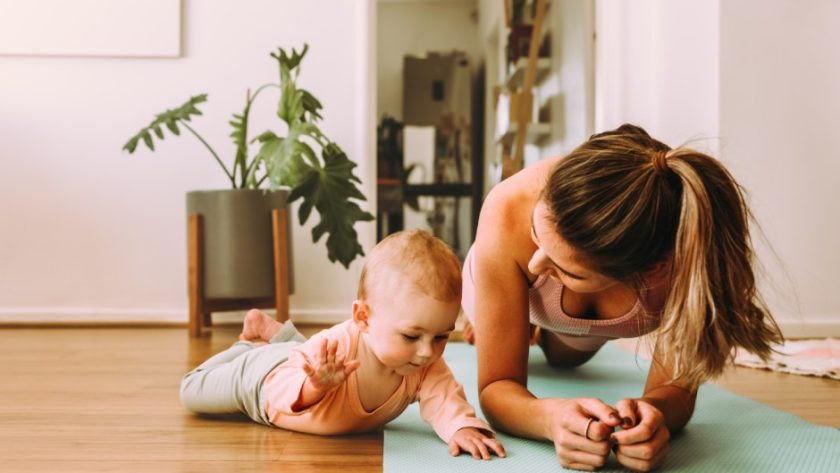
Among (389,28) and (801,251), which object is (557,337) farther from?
(389,28)

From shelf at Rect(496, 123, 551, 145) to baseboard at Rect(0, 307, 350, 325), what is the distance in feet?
6.16

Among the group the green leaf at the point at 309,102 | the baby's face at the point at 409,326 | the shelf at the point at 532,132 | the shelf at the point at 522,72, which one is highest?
the shelf at the point at 522,72

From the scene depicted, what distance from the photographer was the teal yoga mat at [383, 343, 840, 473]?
1.06 meters

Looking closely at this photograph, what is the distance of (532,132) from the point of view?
182 inches

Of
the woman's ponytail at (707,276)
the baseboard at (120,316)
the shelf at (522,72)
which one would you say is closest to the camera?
the woman's ponytail at (707,276)

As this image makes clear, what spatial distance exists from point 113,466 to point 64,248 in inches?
97.8

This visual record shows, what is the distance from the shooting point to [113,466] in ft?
3.48

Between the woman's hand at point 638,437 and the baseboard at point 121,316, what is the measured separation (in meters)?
2.29

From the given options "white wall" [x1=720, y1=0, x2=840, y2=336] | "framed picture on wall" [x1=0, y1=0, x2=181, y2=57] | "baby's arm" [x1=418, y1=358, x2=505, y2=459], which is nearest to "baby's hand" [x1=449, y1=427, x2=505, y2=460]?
"baby's arm" [x1=418, y1=358, x2=505, y2=459]

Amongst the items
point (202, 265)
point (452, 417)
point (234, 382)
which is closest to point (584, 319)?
point (452, 417)

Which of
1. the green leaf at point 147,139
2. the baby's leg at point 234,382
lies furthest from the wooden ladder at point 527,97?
the baby's leg at point 234,382

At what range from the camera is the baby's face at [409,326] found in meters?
1.09

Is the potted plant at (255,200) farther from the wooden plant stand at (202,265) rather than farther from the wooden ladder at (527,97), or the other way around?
the wooden ladder at (527,97)

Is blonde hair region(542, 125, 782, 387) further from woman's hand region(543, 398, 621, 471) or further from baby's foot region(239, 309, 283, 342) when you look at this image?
baby's foot region(239, 309, 283, 342)
